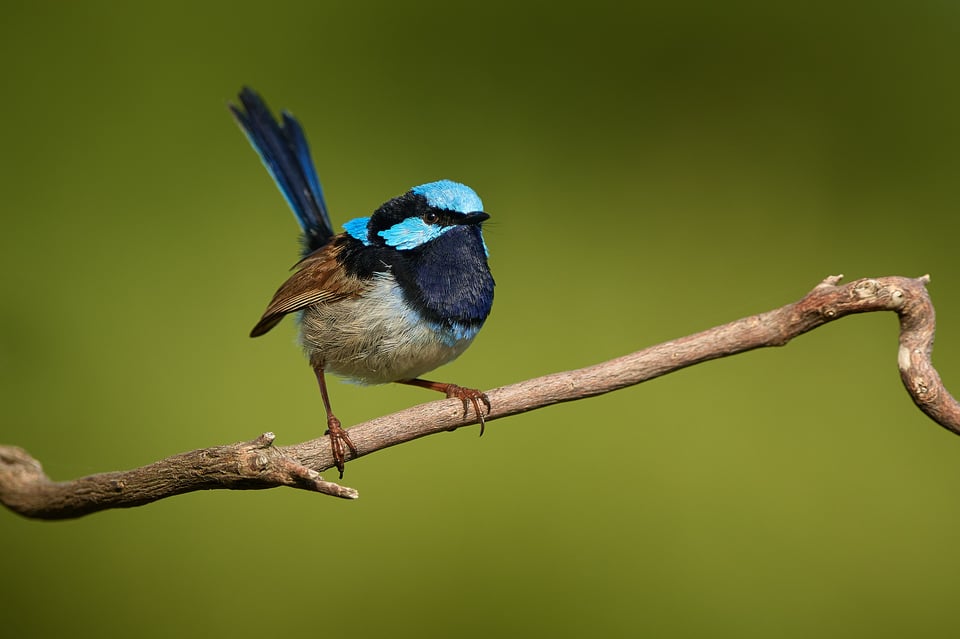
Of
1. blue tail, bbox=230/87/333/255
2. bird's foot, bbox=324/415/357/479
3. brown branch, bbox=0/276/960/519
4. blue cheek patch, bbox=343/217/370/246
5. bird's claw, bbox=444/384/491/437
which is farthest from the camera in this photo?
blue tail, bbox=230/87/333/255

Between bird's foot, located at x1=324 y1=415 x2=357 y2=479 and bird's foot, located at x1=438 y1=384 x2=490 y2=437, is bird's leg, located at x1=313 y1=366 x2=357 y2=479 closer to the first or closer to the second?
bird's foot, located at x1=324 y1=415 x2=357 y2=479

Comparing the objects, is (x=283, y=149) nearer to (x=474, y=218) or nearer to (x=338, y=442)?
(x=474, y=218)

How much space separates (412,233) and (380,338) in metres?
0.22

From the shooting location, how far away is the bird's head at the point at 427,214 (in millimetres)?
1569

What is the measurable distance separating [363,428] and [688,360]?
1.86ft

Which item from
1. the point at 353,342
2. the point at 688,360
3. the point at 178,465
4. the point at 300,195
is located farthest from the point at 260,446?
the point at 300,195

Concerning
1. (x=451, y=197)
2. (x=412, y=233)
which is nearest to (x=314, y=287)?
(x=412, y=233)

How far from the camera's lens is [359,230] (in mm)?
1767

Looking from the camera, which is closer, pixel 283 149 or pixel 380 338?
pixel 380 338

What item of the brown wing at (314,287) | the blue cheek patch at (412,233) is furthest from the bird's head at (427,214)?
the brown wing at (314,287)

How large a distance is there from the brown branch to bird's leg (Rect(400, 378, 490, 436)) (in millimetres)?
125

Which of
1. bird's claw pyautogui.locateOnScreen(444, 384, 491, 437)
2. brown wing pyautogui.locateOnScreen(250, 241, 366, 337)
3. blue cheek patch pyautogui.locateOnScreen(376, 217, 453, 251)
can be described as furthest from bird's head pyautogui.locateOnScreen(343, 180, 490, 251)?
bird's claw pyautogui.locateOnScreen(444, 384, 491, 437)

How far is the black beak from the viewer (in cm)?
157

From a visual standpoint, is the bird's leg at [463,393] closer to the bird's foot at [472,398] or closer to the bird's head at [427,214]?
the bird's foot at [472,398]
